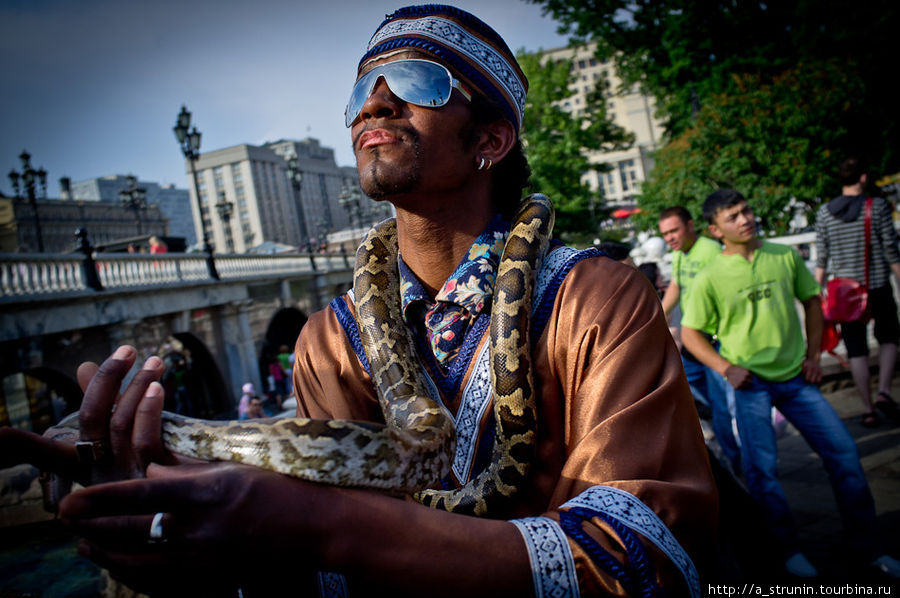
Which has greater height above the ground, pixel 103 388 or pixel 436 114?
pixel 436 114

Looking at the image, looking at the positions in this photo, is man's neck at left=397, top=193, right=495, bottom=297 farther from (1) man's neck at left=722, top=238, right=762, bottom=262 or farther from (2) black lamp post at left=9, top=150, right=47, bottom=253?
(2) black lamp post at left=9, top=150, right=47, bottom=253

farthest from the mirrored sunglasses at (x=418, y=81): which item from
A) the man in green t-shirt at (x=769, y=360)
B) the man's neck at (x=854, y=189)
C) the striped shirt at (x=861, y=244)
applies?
the striped shirt at (x=861, y=244)

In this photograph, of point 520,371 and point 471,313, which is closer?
point 520,371

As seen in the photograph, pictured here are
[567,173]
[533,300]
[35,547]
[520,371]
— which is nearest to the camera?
[520,371]

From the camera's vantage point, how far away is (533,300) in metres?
1.87

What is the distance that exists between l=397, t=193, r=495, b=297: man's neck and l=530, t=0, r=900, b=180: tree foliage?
16481 mm

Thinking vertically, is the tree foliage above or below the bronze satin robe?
above

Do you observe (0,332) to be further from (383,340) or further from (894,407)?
(894,407)

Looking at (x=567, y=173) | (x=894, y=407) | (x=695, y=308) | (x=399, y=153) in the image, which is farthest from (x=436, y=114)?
(x=567, y=173)

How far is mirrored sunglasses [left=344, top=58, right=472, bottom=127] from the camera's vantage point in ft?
6.20

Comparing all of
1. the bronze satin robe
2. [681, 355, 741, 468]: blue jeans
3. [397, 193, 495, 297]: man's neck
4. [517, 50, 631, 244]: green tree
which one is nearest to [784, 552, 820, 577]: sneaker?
[681, 355, 741, 468]: blue jeans

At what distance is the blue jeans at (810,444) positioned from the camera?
150 inches

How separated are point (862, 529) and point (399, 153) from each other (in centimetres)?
431

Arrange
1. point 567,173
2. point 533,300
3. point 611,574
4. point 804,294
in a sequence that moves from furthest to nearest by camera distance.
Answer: point 567,173
point 804,294
point 533,300
point 611,574
